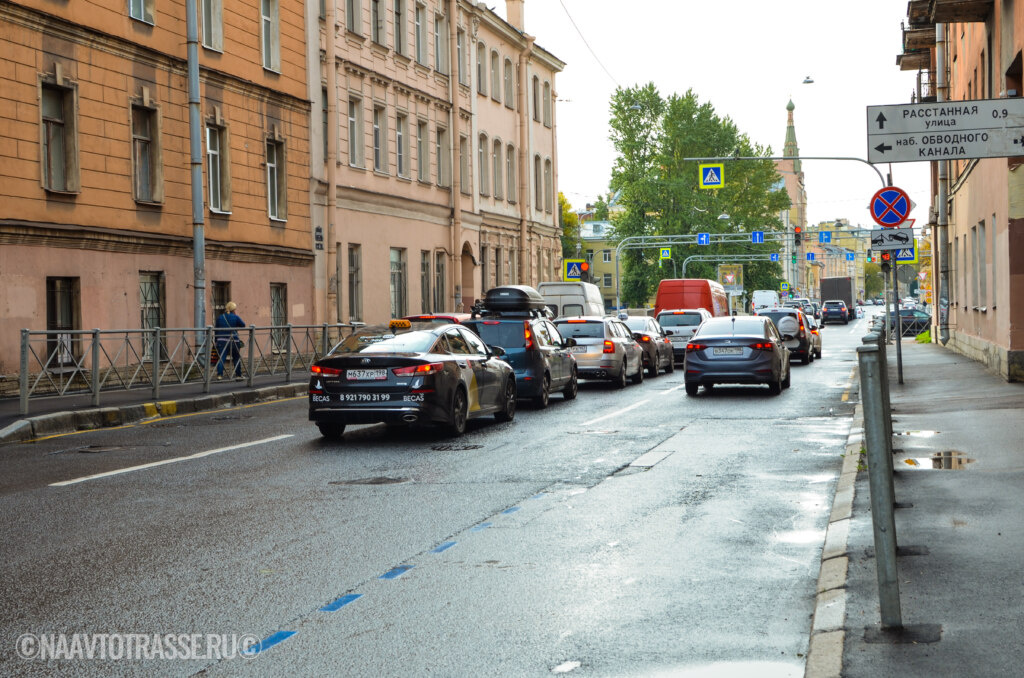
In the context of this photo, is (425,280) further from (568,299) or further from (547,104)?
(547,104)

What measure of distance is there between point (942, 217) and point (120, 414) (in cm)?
2675

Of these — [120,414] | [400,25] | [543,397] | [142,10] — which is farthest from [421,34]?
[120,414]

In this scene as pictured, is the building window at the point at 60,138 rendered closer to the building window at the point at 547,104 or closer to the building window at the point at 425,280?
the building window at the point at 425,280

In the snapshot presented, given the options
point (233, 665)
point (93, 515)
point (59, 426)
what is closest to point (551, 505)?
point (93, 515)

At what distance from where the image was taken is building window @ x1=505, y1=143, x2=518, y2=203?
50781 mm

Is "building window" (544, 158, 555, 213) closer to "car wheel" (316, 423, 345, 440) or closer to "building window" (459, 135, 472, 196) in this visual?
"building window" (459, 135, 472, 196)

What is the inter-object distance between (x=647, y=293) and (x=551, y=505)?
266 feet

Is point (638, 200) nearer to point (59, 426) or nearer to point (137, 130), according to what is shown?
point (137, 130)

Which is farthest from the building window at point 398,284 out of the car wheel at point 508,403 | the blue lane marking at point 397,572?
the blue lane marking at point 397,572

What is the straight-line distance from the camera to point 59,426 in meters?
16.5

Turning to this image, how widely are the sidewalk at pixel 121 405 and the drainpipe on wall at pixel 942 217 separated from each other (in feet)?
66.8

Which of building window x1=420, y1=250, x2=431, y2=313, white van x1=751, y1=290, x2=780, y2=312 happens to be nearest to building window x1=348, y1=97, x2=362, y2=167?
building window x1=420, y1=250, x2=431, y2=313

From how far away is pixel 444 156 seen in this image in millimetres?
43750

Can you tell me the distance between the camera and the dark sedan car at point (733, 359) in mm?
22812
